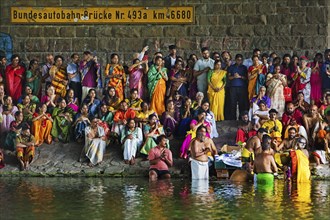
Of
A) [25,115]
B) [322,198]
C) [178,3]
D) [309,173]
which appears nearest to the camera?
[322,198]

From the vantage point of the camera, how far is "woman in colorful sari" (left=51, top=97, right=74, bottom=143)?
21.0m

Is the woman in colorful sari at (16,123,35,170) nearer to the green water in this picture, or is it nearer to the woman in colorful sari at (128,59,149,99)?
the green water

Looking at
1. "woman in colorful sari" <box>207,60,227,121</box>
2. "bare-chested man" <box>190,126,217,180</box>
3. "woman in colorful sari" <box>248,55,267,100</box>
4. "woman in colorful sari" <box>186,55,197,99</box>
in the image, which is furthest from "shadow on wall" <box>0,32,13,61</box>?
"bare-chested man" <box>190,126,217,180</box>

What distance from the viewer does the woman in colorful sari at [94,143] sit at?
794 inches

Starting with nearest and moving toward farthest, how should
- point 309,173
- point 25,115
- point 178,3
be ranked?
point 309,173, point 25,115, point 178,3

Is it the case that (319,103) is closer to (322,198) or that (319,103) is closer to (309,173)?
(309,173)

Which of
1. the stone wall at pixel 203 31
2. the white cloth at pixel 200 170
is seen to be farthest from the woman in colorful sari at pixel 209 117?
the stone wall at pixel 203 31

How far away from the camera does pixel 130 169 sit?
19812 millimetres

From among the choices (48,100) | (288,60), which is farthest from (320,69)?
(48,100)

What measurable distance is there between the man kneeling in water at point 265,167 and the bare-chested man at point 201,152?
1.03 meters

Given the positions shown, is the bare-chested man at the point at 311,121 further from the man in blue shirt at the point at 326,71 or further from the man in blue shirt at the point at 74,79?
the man in blue shirt at the point at 74,79

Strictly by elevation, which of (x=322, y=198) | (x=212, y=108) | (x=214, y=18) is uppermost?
(x=214, y=18)

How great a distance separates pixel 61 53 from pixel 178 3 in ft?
9.68

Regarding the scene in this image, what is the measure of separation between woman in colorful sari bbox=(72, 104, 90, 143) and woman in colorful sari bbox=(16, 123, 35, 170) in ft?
3.16
